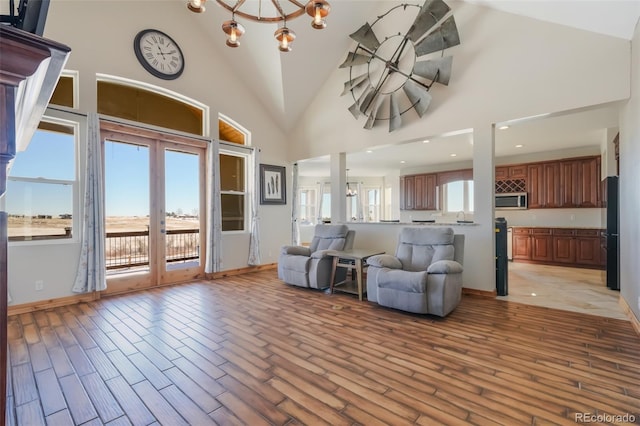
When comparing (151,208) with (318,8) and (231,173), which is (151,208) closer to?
(231,173)

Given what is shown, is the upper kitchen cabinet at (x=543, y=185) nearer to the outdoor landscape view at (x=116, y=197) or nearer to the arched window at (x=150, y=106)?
the arched window at (x=150, y=106)

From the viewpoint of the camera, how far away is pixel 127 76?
4262 mm

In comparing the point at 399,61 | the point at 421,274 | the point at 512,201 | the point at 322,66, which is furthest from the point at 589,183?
the point at 322,66

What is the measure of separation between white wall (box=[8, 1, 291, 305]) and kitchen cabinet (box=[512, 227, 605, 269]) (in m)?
5.69

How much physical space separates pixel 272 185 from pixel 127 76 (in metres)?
3.04

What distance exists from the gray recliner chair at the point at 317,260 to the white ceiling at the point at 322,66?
2.52 m

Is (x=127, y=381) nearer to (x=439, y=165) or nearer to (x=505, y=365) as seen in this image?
(x=505, y=365)

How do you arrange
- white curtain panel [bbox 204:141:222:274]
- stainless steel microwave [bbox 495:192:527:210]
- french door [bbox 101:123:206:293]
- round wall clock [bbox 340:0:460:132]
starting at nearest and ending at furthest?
round wall clock [bbox 340:0:460:132] < french door [bbox 101:123:206:293] < white curtain panel [bbox 204:141:222:274] < stainless steel microwave [bbox 495:192:527:210]

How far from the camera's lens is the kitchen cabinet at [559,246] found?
228 inches

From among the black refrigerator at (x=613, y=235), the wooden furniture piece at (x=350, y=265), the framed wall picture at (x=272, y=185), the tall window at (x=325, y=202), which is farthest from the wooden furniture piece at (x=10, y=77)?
the tall window at (x=325, y=202)

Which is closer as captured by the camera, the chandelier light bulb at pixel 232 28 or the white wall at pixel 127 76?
the chandelier light bulb at pixel 232 28

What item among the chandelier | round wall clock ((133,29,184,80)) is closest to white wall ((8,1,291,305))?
round wall clock ((133,29,184,80))

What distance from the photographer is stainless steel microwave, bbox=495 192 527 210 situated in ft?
22.3

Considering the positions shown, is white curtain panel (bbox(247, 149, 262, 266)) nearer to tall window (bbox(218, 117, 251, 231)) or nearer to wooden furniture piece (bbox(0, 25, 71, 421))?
tall window (bbox(218, 117, 251, 231))
